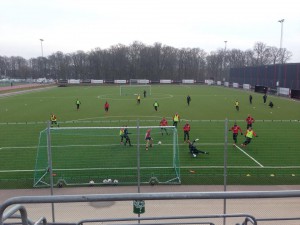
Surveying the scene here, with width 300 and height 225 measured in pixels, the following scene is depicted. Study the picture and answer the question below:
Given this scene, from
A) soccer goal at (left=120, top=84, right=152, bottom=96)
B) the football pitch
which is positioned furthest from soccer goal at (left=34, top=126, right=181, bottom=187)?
soccer goal at (left=120, top=84, right=152, bottom=96)

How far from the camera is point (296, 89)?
51.2 metres

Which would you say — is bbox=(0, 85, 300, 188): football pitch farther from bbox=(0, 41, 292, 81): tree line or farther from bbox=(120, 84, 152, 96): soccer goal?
bbox=(0, 41, 292, 81): tree line

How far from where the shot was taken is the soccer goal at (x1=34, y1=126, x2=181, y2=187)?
13.1 m

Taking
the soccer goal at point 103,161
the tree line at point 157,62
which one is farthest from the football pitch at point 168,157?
the tree line at point 157,62

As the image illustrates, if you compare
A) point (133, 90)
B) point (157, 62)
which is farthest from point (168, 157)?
point (157, 62)

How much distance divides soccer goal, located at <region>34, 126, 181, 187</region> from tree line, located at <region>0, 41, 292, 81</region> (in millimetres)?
96921

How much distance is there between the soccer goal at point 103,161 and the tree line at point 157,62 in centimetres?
9692

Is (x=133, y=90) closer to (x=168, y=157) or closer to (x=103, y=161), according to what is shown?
(x=168, y=157)

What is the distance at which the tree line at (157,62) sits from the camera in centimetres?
11744

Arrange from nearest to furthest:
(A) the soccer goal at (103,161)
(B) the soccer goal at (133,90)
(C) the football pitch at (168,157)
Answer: (A) the soccer goal at (103,161) → (C) the football pitch at (168,157) → (B) the soccer goal at (133,90)

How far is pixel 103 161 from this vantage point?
15.8 metres

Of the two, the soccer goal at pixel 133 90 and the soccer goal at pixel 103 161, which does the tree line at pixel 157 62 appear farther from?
the soccer goal at pixel 103 161

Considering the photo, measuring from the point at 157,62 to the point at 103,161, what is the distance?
106 m

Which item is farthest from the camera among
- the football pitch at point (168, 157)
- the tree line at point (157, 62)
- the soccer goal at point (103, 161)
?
the tree line at point (157, 62)
